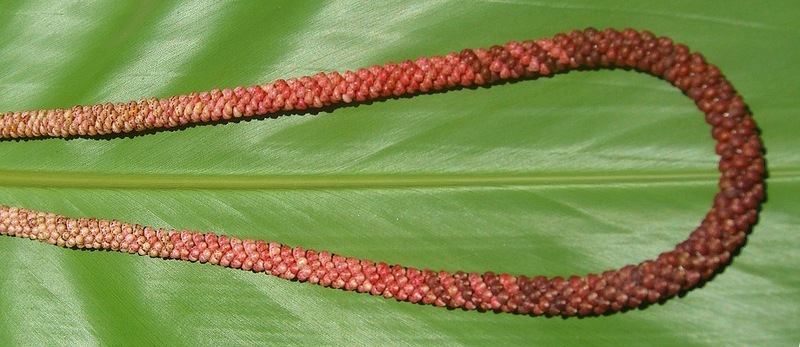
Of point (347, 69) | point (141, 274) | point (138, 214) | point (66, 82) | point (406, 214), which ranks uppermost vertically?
point (347, 69)

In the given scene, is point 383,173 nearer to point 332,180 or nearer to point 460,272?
point 332,180

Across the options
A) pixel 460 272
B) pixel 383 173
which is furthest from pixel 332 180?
pixel 460 272

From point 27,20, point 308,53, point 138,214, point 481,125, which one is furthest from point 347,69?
point 27,20

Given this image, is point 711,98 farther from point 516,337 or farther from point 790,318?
point 516,337
